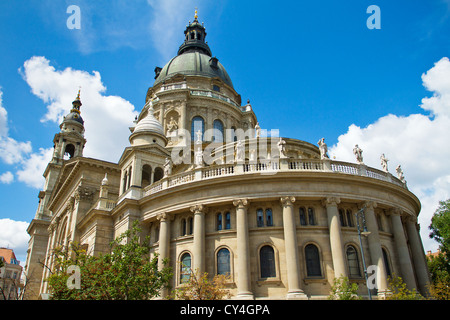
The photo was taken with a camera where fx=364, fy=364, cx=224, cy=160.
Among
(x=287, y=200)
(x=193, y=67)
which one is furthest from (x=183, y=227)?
(x=193, y=67)

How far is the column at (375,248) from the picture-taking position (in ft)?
77.0

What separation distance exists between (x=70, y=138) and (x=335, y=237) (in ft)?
205

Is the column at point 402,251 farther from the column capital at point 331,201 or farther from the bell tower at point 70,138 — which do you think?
the bell tower at point 70,138

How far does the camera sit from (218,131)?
54656mm

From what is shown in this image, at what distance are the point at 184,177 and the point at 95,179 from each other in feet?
51.8

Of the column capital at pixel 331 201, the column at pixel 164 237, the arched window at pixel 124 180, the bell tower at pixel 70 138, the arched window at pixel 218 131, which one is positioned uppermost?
the bell tower at pixel 70 138

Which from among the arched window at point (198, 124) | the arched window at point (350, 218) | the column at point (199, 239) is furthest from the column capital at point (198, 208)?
the arched window at point (198, 124)

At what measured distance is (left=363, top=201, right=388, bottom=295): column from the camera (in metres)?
23.5

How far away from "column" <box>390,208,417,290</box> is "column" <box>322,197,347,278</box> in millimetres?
5580

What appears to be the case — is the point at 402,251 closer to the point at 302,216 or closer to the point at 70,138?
the point at 302,216

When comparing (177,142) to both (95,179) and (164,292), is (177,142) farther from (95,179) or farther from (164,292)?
(164,292)

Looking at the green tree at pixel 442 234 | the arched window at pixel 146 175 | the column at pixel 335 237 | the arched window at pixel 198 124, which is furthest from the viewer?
the arched window at pixel 198 124

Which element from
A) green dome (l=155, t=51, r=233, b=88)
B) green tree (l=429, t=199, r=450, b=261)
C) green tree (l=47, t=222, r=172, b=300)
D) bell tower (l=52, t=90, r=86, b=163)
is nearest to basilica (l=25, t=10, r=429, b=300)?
green tree (l=47, t=222, r=172, b=300)

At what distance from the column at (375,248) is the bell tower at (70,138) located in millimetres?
59891
